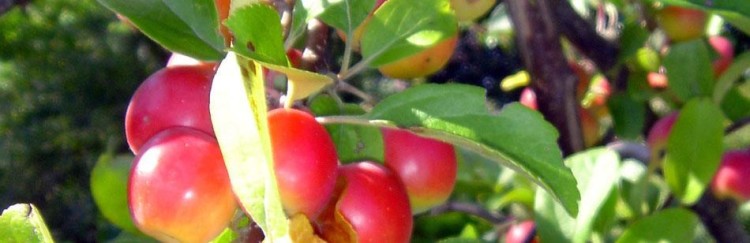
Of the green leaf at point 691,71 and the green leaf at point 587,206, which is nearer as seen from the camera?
the green leaf at point 587,206

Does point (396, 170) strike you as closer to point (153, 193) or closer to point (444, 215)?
point (153, 193)

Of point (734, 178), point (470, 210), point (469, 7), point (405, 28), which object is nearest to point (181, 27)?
point (405, 28)

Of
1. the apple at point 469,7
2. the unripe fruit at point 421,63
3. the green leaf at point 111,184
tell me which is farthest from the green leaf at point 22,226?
the apple at point 469,7

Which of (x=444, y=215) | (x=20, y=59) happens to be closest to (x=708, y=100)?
(x=444, y=215)

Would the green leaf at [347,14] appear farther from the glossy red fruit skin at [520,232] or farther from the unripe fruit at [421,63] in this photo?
the glossy red fruit skin at [520,232]

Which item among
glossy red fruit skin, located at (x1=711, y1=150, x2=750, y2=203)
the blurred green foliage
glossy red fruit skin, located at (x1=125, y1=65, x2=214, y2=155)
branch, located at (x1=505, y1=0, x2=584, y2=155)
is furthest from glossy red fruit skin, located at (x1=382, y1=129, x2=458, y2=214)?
the blurred green foliage
